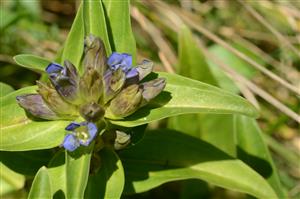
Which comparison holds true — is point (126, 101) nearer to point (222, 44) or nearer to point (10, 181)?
point (10, 181)

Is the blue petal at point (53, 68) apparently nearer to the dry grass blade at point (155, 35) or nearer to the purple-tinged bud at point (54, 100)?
the purple-tinged bud at point (54, 100)

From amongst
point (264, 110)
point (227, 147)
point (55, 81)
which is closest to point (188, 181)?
point (227, 147)

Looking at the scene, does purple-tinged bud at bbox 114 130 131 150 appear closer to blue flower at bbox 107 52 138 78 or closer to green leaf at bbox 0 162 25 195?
blue flower at bbox 107 52 138 78

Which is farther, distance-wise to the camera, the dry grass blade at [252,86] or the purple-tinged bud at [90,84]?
the dry grass blade at [252,86]

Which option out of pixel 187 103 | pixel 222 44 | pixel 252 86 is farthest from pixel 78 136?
pixel 222 44

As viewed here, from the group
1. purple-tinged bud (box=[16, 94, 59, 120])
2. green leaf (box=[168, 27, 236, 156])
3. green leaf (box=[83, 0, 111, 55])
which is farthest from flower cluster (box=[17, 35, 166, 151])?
green leaf (box=[168, 27, 236, 156])

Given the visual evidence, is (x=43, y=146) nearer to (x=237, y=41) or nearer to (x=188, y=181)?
(x=188, y=181)

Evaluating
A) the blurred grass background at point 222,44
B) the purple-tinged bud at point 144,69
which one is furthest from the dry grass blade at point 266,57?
the purple-tinged bud at point 144,69
